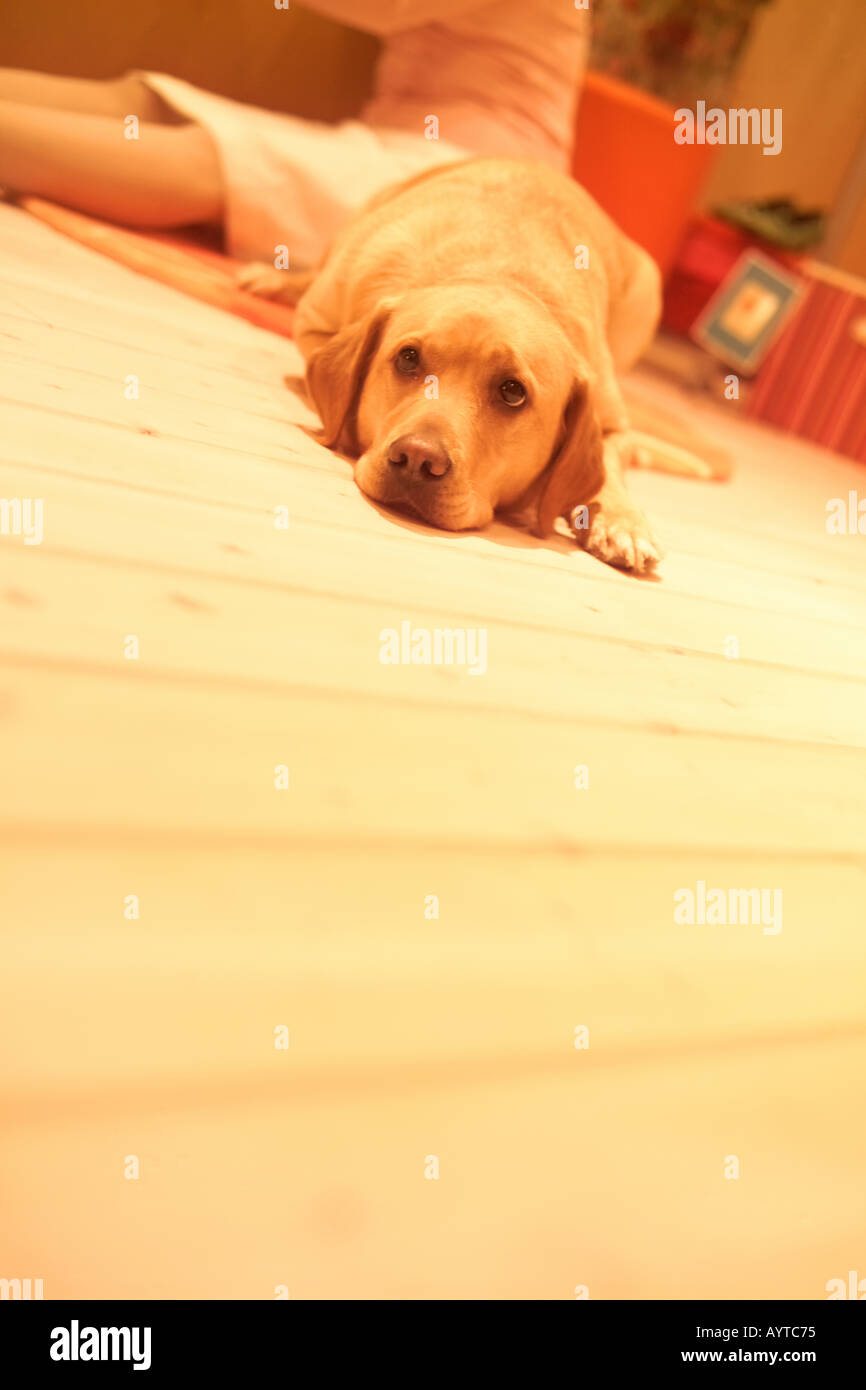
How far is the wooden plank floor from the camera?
76cm

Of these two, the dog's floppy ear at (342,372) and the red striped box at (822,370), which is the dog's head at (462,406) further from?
the red striped box at (822,370)

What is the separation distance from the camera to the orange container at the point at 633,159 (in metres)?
6.06

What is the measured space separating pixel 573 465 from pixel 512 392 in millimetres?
249

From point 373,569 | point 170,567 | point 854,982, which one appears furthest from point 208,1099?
point 373,569

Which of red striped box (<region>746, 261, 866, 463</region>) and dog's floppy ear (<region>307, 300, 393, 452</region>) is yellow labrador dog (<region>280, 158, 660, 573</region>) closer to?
dog's floppy ear (<region>307, 300, 393, 452</region>)

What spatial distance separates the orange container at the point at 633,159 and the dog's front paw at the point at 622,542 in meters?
4.51

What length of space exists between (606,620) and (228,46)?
471 centimetres

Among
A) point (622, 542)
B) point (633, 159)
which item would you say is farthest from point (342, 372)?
point (633, 159)

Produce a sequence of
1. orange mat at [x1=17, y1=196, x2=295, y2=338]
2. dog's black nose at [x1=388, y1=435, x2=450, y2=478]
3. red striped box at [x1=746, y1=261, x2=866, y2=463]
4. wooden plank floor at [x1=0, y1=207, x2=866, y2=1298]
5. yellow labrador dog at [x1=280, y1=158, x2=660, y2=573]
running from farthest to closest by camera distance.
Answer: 1. red striped box at [x1=746, y1=261, x2=866, y2=463]
2. orange mat at [x1=17, y1=196, x2=295, y2=338]
3. yellow labrador dog at [x1=280, y1=158, x2=660, y2=573]
4. dog's black nose at [x1=388, y1=435, x2=450, y2=478]
5. wooden plank floor at [x1=0, y1=207, x2=866, y2=1298]

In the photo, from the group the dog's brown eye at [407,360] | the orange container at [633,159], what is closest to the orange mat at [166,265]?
the dog's brown eye at [407,360]

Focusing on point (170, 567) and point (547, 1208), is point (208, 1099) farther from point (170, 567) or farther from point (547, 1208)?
point (170, 567)

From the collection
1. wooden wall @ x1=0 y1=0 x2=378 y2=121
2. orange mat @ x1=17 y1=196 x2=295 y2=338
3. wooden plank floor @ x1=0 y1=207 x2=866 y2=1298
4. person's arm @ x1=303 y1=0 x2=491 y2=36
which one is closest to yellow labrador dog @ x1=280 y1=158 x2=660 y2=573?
wooden plank floor @ x1=0 y1=207 x2=866 y2=1298

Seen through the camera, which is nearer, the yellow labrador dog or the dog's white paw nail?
the yellow labrador dog

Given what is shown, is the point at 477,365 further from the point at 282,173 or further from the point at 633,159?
the point at 633,159
